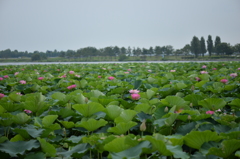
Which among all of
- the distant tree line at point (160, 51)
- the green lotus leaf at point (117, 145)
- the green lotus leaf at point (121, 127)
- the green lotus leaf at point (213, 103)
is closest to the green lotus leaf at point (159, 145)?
the green lotus leaf at point (117, 145)

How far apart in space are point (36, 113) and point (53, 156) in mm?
681

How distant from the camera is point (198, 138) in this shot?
88 cm

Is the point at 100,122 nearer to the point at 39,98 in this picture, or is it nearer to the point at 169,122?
the point at 169,122

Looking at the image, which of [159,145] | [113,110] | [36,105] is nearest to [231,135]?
[159,145]

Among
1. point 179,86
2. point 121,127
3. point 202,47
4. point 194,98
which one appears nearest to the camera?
point 121,127

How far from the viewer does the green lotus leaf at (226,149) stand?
781 millimetres

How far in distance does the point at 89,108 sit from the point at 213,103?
0.89 metres

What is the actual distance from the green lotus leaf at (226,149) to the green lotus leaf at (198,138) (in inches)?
3.1

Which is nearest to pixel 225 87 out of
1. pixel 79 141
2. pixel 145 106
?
pixel 145 106

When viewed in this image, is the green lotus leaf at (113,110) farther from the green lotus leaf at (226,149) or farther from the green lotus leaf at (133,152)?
the green lotus leaf at (226,149)

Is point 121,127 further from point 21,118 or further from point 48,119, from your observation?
point 21,118

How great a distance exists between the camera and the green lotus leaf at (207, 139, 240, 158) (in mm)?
781

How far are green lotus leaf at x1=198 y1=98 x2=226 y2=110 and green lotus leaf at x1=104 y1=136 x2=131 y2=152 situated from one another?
0.82m

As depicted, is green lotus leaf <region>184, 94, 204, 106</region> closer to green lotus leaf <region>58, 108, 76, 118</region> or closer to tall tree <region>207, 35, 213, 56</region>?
green lotus leaf <region>58, 108, 76, 118</region>
